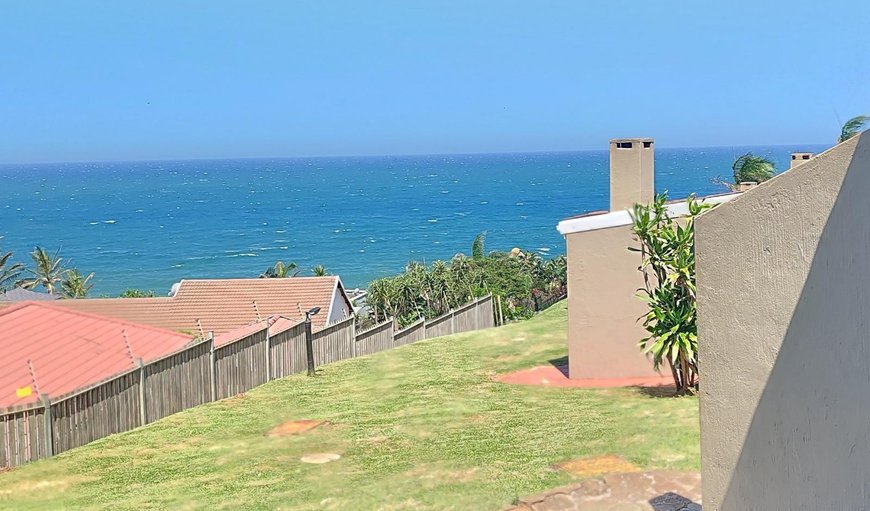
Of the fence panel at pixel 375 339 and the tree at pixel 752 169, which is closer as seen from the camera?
the fence panel at pixel 375 339

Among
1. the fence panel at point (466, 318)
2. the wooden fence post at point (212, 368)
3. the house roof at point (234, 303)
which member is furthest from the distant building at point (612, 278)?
the house roof at point (234, 303)

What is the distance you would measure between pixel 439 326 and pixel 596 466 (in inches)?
575

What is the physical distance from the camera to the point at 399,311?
41.3m

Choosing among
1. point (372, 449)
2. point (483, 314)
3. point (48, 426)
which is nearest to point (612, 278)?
point (372, 449)

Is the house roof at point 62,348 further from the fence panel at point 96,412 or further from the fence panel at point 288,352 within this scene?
the fence panel at point 288,352

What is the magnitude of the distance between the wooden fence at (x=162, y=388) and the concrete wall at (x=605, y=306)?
569 cm

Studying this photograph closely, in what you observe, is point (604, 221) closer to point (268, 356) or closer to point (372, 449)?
point (372, 449)

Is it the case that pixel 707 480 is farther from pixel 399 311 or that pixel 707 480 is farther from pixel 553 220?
pixel 553 220

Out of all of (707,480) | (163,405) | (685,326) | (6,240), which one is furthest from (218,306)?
(6,240)

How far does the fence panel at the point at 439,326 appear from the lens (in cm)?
2300

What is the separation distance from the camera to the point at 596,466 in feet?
29.6

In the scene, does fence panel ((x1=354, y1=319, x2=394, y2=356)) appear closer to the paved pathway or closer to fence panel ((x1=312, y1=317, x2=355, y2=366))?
fence panel ((x1=312, y1=317, x2=355, y2=366))

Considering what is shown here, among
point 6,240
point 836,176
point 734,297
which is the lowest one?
point 6,240

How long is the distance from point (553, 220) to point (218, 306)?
104m
